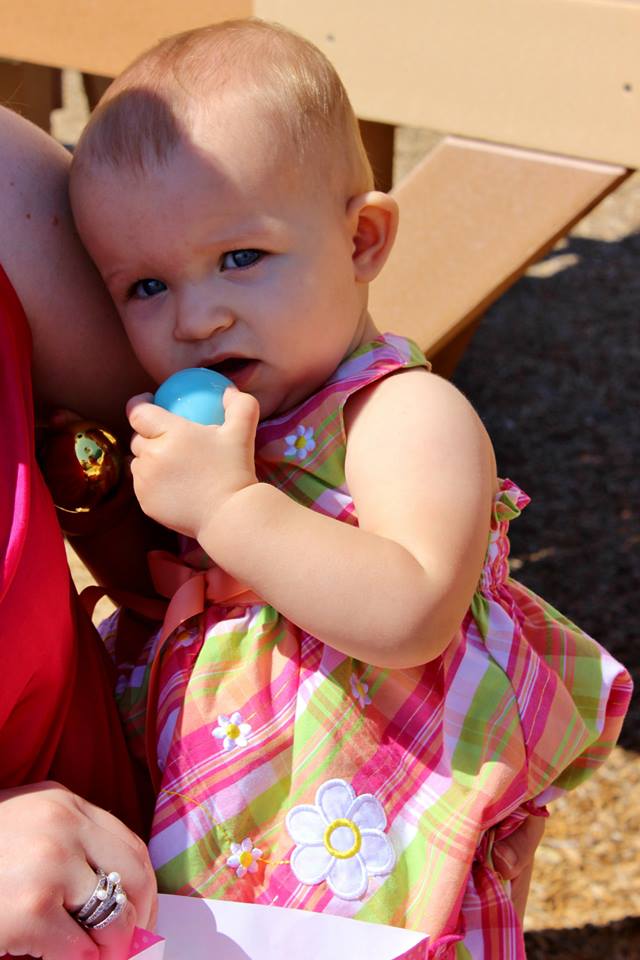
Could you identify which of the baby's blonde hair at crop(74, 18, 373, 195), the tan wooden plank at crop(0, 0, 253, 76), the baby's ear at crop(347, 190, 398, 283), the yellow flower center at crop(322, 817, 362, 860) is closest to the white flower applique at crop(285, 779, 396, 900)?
the yellow flower center at crop(322, 817, 362, 860)

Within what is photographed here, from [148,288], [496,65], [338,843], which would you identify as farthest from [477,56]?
[338,843]

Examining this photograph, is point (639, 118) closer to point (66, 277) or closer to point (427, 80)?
point (427, 80)

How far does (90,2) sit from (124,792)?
1828mm

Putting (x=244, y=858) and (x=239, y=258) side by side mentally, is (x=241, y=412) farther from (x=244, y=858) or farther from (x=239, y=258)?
(x=244, y=858)

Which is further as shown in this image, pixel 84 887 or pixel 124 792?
pixel 124 792

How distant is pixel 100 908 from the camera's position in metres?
1.24

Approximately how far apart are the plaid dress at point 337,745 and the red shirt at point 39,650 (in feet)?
0.23

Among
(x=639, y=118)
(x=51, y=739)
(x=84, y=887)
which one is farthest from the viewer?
(x=639, y=118)

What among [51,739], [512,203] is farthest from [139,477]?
[512,203]

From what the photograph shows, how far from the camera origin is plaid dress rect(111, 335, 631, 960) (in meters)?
1.46

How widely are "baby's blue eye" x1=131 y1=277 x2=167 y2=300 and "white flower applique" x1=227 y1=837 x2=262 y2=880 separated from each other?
716mm

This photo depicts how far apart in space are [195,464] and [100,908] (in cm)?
52

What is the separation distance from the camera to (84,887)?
1247 millimetres

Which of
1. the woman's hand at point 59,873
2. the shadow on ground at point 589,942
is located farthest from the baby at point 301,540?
the shadow on ground at point 589,942
